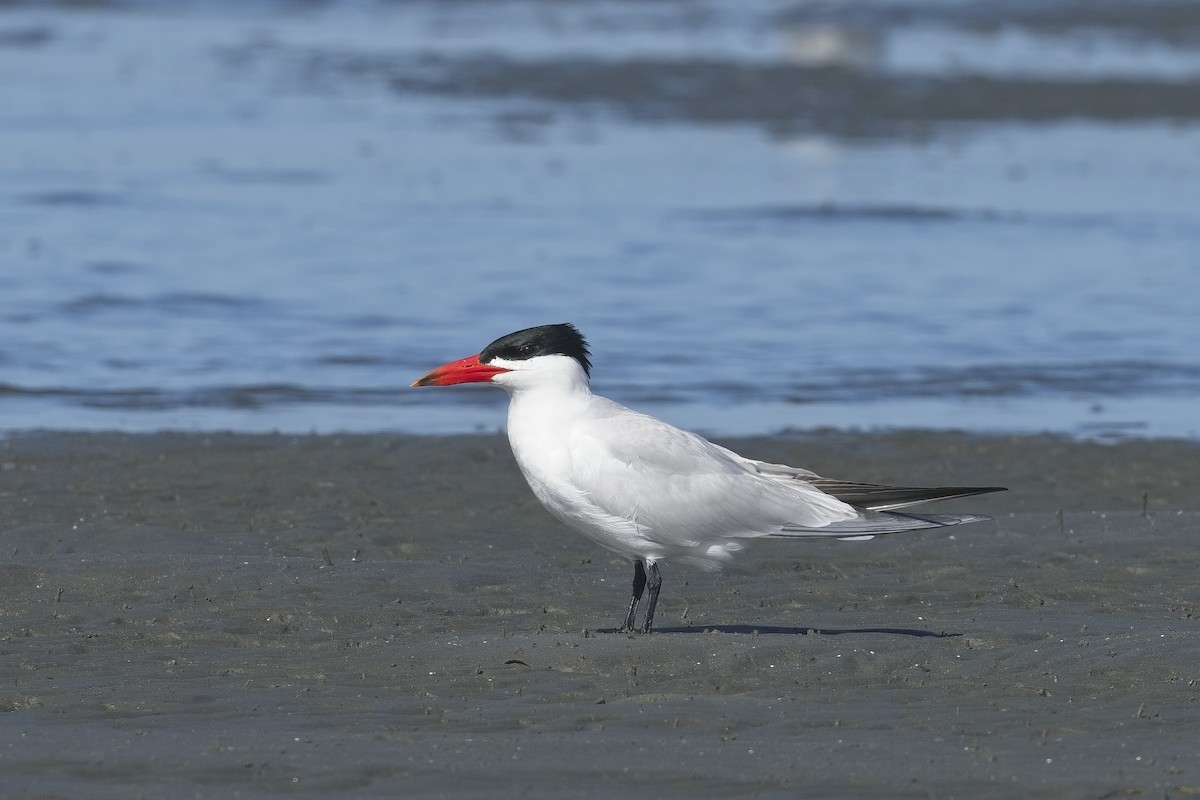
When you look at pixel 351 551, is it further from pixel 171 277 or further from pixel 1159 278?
pixel 1159 278

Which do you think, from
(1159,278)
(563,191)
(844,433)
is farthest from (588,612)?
(563,191)

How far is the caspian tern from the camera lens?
7062 millimetres

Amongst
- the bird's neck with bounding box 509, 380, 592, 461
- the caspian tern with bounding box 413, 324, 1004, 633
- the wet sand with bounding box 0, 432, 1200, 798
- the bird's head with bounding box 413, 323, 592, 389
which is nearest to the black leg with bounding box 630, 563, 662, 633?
the caspian tern with bounding box 413, 324, 1004, 633

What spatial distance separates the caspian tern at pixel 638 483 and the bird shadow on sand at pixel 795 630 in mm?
274

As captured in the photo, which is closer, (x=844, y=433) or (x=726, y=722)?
(x=726, y=722)

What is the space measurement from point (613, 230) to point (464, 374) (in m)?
11.1

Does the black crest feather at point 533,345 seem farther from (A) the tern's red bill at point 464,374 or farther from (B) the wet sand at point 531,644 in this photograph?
(B) the wet sand at point 531,644

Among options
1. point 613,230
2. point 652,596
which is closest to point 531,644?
point 652,596

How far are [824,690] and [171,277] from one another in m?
10.6

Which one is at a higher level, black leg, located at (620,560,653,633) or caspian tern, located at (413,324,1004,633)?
caspian tern, located at (413,324,1004,633)

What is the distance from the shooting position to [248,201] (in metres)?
19.4

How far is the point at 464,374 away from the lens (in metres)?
7.32

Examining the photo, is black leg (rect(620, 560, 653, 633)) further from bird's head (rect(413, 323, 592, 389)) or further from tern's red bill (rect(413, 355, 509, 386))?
tern's red bill (rect(413, 355, 509, 386))

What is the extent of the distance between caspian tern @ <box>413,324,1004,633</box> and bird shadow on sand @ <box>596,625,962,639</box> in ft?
0.90
